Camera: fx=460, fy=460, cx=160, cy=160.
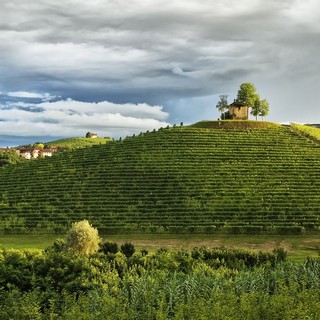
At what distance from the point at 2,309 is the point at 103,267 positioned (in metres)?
6.87

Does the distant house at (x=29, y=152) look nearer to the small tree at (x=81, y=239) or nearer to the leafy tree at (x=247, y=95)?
the leafy tree at (x=247, y=95)

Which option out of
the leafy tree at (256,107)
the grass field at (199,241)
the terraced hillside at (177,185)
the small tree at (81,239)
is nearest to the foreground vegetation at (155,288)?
the small tree at (81,239)

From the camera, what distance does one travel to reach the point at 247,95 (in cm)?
10756

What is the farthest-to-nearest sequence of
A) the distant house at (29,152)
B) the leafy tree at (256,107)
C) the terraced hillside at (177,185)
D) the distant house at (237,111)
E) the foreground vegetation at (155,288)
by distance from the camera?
the distant house at (29,152) < the leafy tree at (256,107) < the distant house at (237,111) < the terraced hillside at (177,185) < the foreground vegetation at (155,288)

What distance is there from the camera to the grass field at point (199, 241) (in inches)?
1634

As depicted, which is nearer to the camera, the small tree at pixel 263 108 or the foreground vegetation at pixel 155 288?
the foreground vegetation at pixel 155 288

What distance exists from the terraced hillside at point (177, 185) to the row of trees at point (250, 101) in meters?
19.8

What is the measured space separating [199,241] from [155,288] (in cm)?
2912

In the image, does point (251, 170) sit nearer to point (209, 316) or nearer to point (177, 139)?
point (177, 139)

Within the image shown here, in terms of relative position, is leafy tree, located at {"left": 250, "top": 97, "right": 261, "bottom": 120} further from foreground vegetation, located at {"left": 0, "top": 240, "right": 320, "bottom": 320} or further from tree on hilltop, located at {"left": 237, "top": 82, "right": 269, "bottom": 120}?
foreground vegetation, located at {"left": 0, "top": 240, "right": 320, "bottom": 320}

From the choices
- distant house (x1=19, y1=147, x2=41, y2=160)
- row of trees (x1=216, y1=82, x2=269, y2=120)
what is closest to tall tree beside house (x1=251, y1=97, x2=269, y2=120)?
row of trees (x1=216, y1=82, x2=269, y2=120)

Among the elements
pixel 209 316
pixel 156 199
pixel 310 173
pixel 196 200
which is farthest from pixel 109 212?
pixel 209 316

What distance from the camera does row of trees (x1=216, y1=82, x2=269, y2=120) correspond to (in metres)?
108

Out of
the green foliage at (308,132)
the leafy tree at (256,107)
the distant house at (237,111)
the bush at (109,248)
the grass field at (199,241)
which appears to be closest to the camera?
the bush at (109,248)
